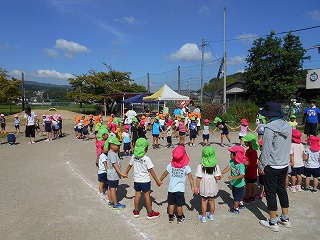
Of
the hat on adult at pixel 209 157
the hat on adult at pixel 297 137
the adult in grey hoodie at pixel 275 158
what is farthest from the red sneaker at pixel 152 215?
the hat on adult at pixel 297 137

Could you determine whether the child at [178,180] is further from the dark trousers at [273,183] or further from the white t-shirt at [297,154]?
the white t-shirt at [297,154]

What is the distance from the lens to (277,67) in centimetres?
2972

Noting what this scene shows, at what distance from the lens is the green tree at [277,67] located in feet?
95.2

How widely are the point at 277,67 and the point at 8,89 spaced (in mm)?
31842

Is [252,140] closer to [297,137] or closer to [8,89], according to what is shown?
[297,137]

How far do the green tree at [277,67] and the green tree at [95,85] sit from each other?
18982mm

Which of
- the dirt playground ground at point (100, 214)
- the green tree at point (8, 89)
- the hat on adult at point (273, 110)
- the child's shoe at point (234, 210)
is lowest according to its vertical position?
the dirt playground ground at point (100, 214)

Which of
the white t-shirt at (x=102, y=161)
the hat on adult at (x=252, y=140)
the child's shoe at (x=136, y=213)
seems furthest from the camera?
the white t-shirt at (x=102, y=161)

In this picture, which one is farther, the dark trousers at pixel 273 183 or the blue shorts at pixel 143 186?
the blue shorts at pixel 143 186

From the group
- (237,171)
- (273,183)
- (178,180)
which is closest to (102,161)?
(178,180)

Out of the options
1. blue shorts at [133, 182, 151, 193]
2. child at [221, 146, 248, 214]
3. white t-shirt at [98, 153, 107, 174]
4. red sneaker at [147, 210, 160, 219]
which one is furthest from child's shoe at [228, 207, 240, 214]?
white t-shirt at [98, 153, 107, 174]

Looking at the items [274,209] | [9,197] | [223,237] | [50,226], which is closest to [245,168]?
[274,209]

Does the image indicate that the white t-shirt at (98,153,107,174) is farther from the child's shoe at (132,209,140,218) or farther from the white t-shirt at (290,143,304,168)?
the white t-shirt at (290,143,304,168)

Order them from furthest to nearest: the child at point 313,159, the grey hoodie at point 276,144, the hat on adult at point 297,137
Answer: the hat on adult at point 297,137
the child at point 313,159
the grey hoodie at point 276,144
